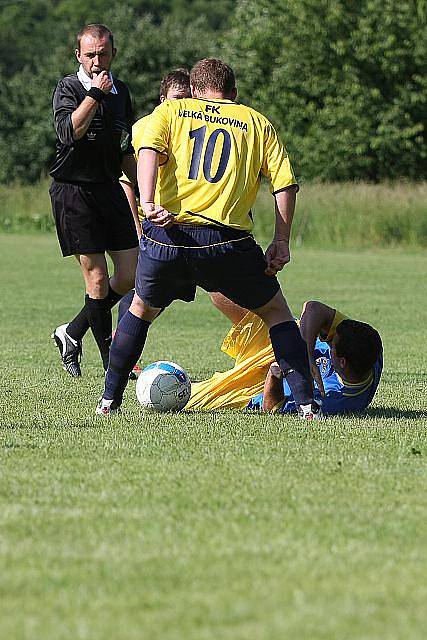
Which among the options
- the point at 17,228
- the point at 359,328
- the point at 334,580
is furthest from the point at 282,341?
the point at 17,228

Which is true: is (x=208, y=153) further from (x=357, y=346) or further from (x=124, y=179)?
(x=124, y=179)

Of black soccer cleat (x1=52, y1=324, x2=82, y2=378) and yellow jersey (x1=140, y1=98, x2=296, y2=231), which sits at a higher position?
yellow jersey (x1=140, y1=98, x2=296, y2=231)

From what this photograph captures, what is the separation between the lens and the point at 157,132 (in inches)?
249

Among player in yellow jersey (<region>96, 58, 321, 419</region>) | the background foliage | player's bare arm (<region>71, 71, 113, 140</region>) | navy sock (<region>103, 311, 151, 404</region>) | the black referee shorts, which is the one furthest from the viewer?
the background foliage

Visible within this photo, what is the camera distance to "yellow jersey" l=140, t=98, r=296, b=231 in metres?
6.36

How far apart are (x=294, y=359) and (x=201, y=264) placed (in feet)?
2.47

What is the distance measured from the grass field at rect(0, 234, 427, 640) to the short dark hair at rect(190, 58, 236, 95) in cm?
175

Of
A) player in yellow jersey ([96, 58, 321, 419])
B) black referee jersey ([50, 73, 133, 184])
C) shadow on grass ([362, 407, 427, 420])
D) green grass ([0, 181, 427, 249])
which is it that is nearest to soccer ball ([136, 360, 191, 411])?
player in yellow jersey ([96, 58, 321, 419])

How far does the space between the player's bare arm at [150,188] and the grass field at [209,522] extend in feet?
3.47

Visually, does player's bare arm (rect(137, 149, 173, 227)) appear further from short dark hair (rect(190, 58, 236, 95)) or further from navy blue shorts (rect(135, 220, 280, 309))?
short dark hair (rect(190, 58, 236, 95))

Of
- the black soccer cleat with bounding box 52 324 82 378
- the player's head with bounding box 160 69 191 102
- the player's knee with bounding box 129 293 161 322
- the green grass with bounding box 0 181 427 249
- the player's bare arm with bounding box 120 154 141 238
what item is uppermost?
the player's head with bounding box 160 69 191 102

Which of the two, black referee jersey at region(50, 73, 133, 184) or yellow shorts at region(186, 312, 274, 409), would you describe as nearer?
yellow shorts at region(186, 312, 274, 409)

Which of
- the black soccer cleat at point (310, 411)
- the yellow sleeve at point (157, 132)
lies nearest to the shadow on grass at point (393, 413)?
the black soccer cleat at point (310, 411)

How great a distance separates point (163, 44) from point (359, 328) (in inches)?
1952
